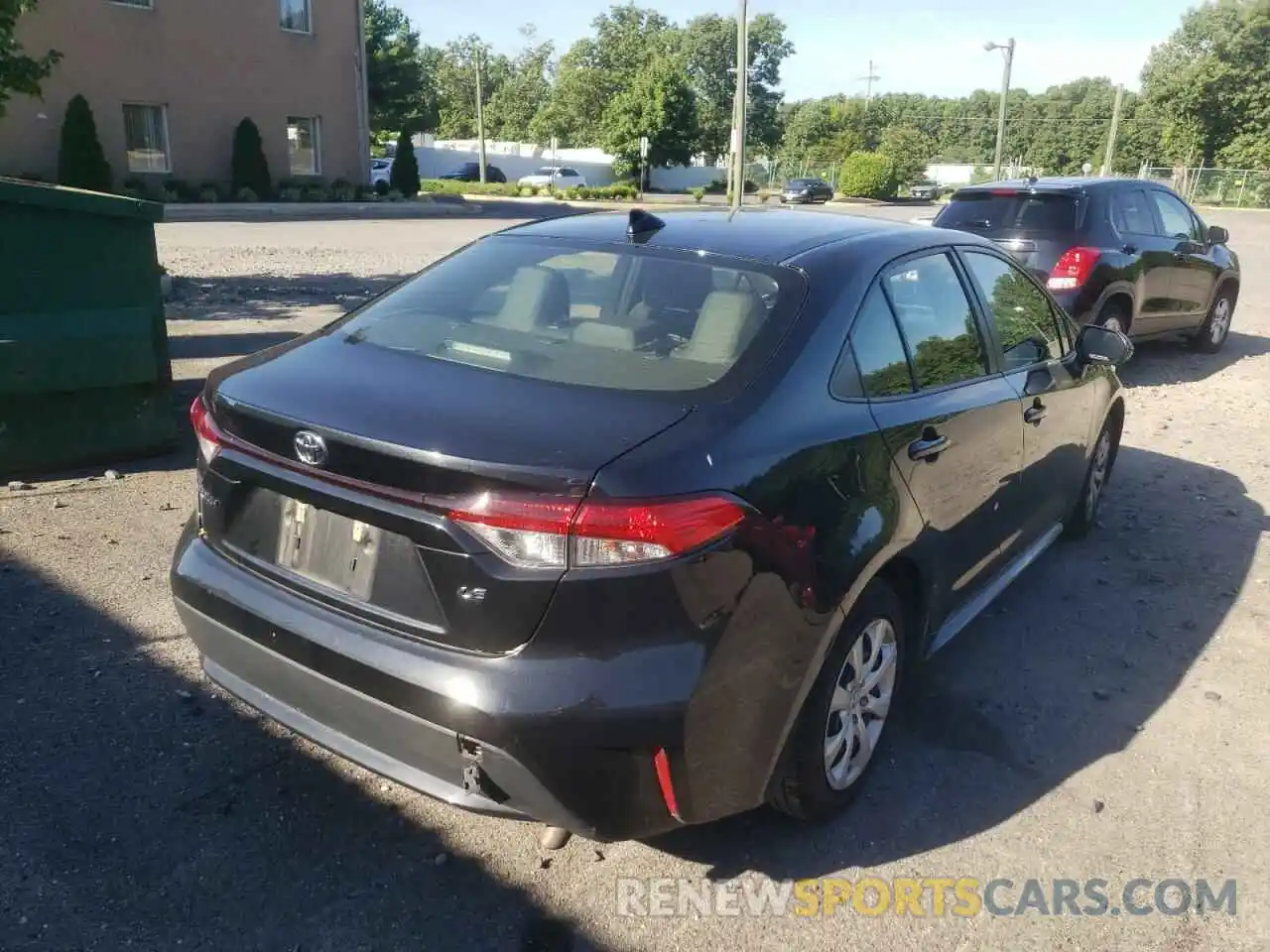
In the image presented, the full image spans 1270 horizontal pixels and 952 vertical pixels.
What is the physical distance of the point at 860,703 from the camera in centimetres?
306

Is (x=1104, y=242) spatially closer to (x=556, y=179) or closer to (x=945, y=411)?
(x=945, y=411)

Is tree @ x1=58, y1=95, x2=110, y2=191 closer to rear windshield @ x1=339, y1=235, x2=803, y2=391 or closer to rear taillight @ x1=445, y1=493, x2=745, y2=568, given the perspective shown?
rear windshield @ x1=339, y1=235, x2=803, y2=391

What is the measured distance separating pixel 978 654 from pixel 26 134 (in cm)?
2760

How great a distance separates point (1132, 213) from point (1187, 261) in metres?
0.98

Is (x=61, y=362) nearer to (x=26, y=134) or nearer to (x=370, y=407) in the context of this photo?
(x=370, y=407)

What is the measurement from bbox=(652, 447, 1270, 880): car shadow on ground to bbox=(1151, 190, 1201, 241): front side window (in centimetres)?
487

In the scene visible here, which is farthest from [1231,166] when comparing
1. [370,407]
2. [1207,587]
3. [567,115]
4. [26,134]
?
[370,407]

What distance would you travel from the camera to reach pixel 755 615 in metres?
2.39

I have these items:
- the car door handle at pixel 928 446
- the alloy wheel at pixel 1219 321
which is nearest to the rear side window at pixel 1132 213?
the alloy wheel at pixel 1219 321

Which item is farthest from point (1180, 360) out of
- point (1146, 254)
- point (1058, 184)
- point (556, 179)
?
point (556, 179)

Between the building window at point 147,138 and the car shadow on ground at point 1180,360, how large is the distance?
83.0 ft

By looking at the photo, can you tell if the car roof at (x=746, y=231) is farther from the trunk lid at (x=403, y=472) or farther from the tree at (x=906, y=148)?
the tree at (x=906, y=148)

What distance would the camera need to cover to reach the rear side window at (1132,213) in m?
9.20

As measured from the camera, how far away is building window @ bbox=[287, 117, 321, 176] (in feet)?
99.7
